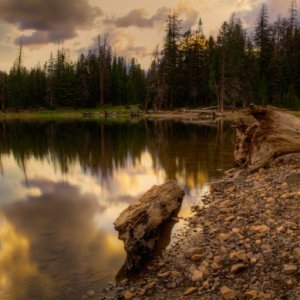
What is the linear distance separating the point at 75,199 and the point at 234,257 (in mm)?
8118

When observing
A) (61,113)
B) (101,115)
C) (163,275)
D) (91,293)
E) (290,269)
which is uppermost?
(61,113)

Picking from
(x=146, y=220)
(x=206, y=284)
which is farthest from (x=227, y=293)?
(x=146, y=220)

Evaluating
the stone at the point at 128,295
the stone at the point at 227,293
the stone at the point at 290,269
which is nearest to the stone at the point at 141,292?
the stone at the point at 128,295

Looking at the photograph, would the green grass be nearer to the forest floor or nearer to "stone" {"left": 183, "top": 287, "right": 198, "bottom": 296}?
the forest floor

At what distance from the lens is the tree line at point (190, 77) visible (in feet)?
216

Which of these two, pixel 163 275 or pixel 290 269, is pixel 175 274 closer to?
pixel 163 275

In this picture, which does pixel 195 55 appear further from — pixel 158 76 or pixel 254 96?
pixel 254 96

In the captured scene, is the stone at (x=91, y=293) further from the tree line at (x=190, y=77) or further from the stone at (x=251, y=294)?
the tree line at (x=190, y=77)

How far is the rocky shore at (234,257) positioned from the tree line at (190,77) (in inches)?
1934

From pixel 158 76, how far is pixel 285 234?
208ft

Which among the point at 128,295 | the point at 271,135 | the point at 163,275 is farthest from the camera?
the point at 271,135

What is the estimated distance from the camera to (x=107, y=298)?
6438 millimetres

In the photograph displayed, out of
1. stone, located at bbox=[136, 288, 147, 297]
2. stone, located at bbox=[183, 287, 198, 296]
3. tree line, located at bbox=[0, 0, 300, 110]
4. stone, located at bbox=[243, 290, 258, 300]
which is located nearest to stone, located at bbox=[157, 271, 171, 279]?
stone, located at bbox=[136, 288, 147, 297]

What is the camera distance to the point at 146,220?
8680mm
